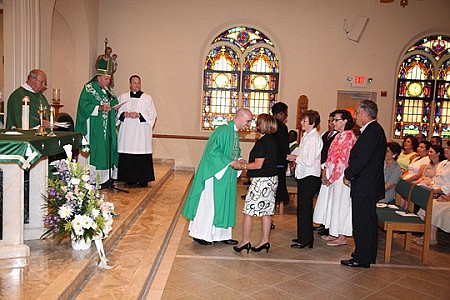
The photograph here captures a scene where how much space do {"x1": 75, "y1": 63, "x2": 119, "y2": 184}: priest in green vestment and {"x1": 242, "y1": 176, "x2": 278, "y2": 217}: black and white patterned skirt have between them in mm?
2348

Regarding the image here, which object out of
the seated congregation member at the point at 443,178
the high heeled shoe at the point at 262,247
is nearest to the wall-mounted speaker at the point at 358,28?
the seated congregation member at the point at 443,178

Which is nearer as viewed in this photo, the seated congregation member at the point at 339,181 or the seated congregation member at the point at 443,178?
the seated congregation member at the point at 339,181

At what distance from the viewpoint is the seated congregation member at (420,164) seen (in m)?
7.59

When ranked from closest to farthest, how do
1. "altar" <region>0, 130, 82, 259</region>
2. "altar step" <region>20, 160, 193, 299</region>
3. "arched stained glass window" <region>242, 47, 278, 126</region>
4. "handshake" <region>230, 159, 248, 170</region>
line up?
"altar step" <region>20, 160, 193, 299</region>, "altar" <region>0, 130, 82, 259</region>, "handshake" <region>230, 159, 248, 170</region>, "arched stained glass window" <region>242, 47, 278, 126</region>

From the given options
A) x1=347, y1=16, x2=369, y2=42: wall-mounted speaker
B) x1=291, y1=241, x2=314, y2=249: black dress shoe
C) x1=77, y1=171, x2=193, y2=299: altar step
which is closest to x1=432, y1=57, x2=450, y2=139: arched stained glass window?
x1=347, y1=16, x2=369, y2=42: wall-mounted speaker

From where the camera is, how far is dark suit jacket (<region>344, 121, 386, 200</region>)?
17.2 feet

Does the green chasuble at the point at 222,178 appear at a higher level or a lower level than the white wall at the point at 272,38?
lower

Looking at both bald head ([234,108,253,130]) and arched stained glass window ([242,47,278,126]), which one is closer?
bald head ([234,108,253,130])

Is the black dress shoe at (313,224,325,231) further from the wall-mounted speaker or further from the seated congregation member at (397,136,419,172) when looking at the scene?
the wall-mounted speaker

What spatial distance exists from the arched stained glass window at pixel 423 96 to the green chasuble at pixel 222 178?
7.25 meters

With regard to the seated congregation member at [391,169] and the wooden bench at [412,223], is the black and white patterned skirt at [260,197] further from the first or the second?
the seated congregation member at [391,169]

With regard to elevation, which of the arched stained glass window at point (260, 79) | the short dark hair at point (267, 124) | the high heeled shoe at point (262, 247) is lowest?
the high heeled shoe at point (262, 247)

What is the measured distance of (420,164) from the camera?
765 centimetres

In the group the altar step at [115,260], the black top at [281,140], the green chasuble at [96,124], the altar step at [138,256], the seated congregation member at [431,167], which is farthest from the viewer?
the seated congregation member at [431,167]
